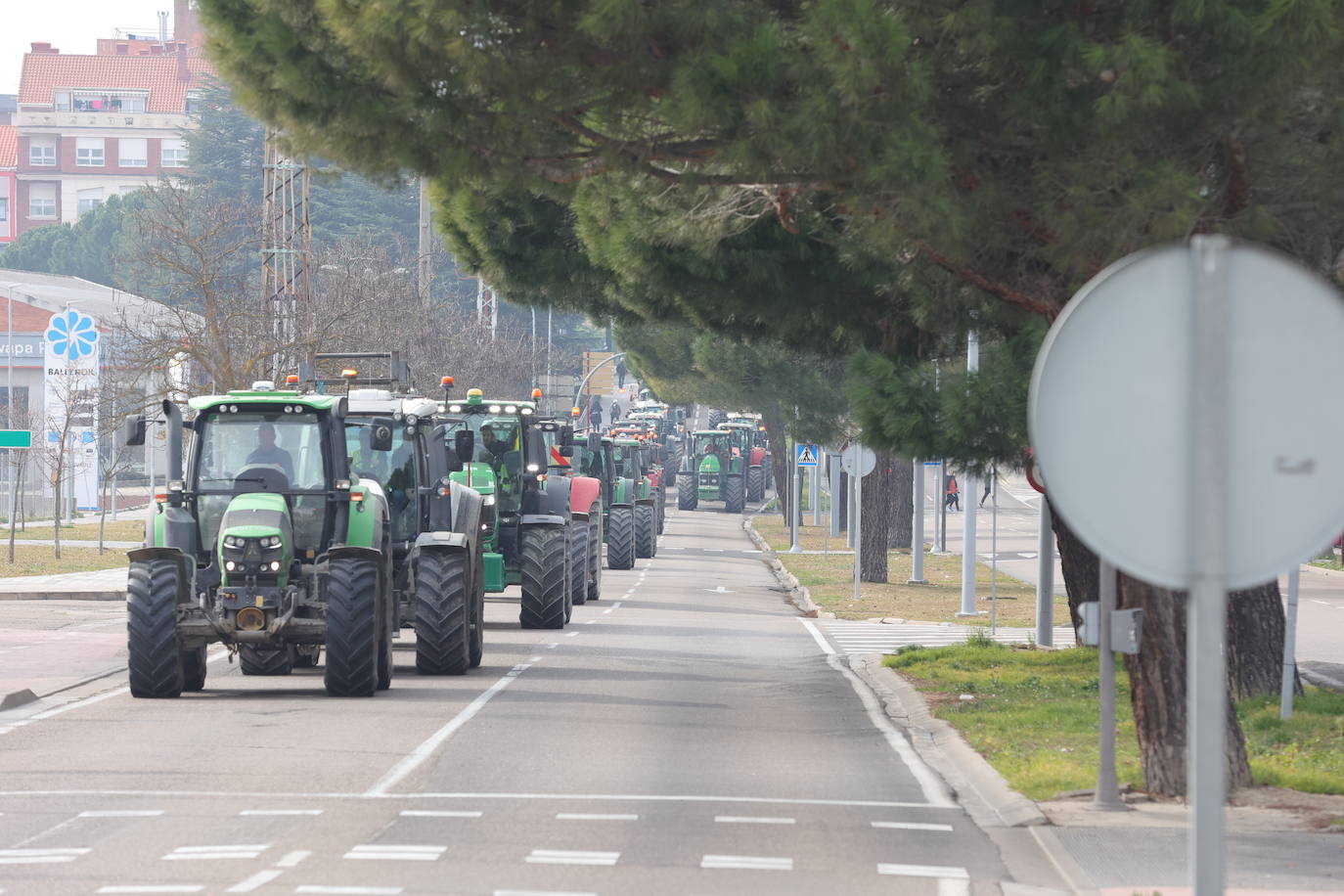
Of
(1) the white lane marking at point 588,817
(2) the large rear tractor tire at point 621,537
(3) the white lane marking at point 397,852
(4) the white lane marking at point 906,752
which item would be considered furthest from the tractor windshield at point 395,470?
(2) the large rear tractor tire at point 621,537

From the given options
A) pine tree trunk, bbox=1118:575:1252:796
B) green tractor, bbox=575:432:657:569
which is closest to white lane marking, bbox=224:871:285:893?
pine tree trunk, bbox=1118:575:1252:796

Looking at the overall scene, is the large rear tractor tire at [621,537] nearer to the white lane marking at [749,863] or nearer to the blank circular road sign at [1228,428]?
the white lane marking at [749,863]

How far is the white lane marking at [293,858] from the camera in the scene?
29.8 ft

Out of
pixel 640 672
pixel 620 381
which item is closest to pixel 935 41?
pixel 640 672

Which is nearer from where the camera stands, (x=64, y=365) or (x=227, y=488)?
(x=227, y=488)

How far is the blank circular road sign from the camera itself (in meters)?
4.93

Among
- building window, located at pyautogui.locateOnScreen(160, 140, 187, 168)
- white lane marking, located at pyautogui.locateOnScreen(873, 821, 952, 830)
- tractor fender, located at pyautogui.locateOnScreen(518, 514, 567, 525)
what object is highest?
building window, located at pyautogui.locateOnScreen(160, 140, 187, 168)

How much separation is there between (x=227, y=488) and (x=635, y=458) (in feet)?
100

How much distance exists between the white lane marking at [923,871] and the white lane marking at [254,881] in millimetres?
2772

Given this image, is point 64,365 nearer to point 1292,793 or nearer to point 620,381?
point 1292,793

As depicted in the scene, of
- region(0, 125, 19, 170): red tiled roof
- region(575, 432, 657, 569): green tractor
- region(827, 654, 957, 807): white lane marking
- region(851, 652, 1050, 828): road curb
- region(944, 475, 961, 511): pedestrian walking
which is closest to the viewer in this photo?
region(851, 652, 1050, 828): road curb

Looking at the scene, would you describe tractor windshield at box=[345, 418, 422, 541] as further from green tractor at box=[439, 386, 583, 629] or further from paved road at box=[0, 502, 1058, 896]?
green tractor at box=[439, 386, 583, 629]

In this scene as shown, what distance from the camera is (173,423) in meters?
17.1

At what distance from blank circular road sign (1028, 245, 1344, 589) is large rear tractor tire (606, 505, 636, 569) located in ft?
124
